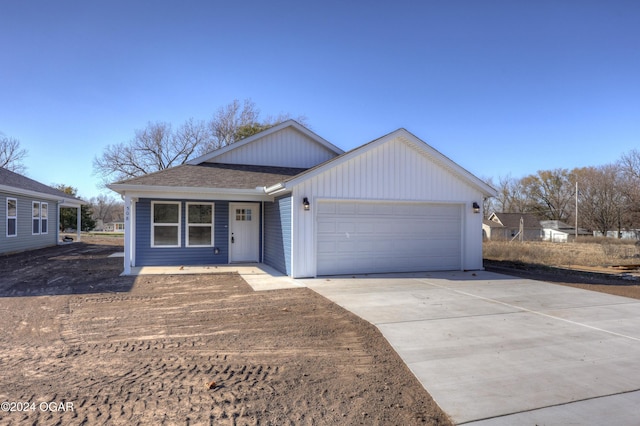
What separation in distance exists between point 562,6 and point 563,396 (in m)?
10.5

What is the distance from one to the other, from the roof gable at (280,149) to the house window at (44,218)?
11310 millimetres

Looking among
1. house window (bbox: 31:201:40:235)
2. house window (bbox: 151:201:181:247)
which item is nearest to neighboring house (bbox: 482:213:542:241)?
house window (bbox: 151:201:181:247)

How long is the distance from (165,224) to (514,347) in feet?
36.3

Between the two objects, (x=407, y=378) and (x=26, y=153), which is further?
(x=26, y=153)

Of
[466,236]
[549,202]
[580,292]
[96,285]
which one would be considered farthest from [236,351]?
[549,202]

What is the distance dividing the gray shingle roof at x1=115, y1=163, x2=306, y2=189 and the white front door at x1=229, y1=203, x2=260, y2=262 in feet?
3.65

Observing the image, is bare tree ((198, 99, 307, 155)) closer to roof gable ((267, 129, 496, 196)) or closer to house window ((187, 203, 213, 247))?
house window ((187, 203, 213, 247))

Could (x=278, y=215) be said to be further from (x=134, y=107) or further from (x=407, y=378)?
(x=134, y=107)

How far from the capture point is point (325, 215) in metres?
10.4

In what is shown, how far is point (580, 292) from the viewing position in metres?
8.59

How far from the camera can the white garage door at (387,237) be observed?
34.6ft

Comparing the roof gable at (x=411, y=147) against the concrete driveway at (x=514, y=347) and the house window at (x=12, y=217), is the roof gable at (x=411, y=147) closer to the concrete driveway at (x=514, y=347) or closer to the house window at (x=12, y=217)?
the concrete driveway at (x=514, y=347)

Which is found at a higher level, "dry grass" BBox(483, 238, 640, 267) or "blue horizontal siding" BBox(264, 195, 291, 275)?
"blue horizontal siding" BBox(264, 195, 291, 275)

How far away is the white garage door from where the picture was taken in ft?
34.6
